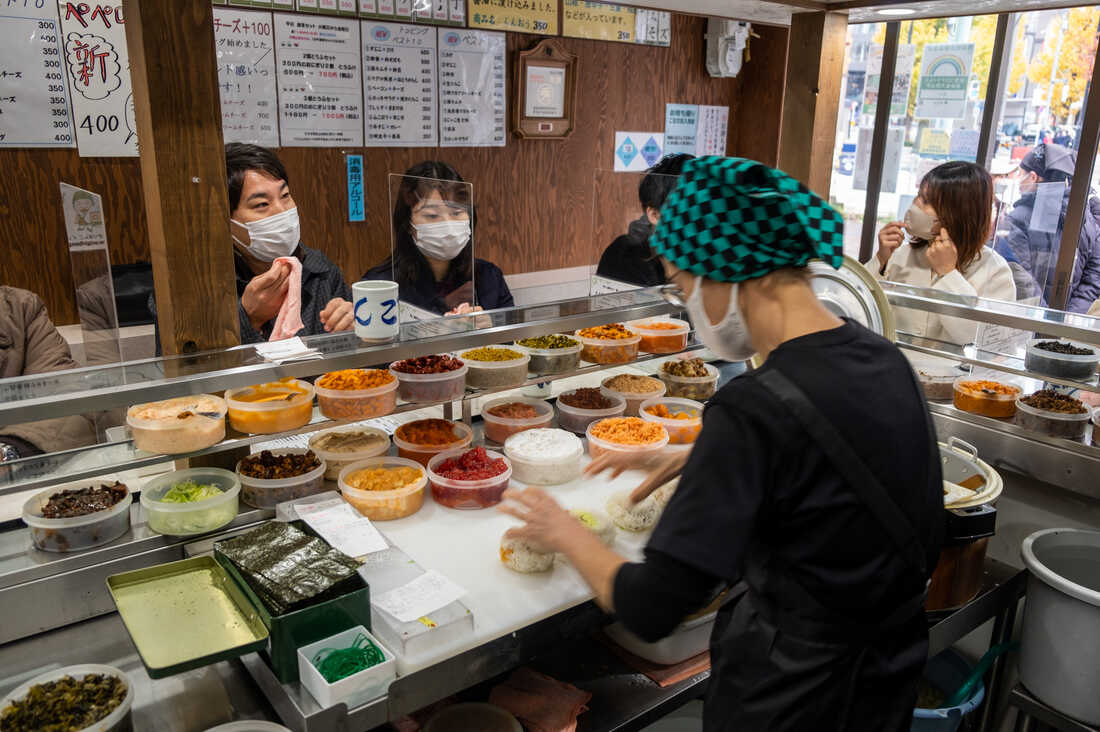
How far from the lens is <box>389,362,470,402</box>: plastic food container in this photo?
2.15 meters

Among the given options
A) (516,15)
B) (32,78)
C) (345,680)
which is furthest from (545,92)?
(345,680)

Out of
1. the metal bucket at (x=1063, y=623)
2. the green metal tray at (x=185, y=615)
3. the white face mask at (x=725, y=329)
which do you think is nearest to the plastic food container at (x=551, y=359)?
the white face mask at (x=725, y=329)

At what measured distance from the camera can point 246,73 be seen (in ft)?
12.6

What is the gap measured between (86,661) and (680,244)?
1.48 meters

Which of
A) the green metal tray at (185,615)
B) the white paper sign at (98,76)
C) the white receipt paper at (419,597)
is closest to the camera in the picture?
the green metal tray at (185,615)

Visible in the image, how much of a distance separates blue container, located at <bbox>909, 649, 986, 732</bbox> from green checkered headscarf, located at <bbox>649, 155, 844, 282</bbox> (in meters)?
1.72

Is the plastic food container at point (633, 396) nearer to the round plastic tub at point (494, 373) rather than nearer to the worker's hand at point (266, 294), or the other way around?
the round plastic tub at point (494, 373)

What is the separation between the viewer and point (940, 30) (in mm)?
5934

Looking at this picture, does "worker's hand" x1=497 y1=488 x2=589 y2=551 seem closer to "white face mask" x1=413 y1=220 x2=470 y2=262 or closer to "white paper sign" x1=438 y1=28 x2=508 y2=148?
"white face mask" x1=413 y1=220 x2=470 y2=262

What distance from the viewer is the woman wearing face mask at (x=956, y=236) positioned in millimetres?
3490

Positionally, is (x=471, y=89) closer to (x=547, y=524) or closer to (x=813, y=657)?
(x=547, y=524)

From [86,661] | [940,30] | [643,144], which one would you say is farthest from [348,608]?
[940,30]

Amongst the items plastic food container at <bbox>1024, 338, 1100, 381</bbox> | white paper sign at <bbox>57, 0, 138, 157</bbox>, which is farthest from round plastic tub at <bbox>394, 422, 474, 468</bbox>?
white paper sign at <bbox>57, 0, 138, 157</bbox>

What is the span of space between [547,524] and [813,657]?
1.63 feet
